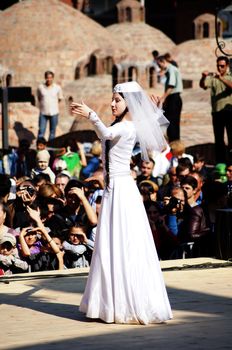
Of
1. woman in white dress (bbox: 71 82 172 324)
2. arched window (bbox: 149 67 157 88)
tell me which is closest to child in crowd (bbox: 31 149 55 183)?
woman in white dress (bbox: 71 82 172 324)

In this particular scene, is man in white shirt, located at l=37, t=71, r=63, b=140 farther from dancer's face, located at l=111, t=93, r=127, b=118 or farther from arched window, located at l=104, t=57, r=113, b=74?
arched window, located at l=104, t=57, r=113, b=74

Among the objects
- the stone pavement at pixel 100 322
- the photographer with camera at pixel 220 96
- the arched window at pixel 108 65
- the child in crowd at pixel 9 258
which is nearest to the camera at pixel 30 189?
the child in crowd at pixel 9 258

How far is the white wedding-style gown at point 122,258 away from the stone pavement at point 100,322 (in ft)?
0.40

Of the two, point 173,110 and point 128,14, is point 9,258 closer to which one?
point 173,110

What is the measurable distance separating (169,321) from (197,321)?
225 mm

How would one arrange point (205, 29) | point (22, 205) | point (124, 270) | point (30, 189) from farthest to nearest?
point (205, 29) < point (22, 205) < point (30, 189) < point (124, 270)

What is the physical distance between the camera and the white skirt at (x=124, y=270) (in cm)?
1110

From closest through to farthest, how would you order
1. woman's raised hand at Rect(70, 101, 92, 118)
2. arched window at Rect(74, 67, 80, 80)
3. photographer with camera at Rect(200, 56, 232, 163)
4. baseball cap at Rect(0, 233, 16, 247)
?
woman's raised hand at Rect(70, 101, 92, 118), baseball cap at Rect(0, 233, 16, 247), photographer with camera at Rect(200, 56, 232, 163), arched window at Rect(74, 67, 80, 80)

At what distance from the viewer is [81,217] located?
51.2 feet

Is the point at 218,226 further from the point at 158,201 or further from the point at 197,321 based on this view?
the point at 197,321

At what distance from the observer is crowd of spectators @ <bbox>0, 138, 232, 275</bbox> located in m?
14.3

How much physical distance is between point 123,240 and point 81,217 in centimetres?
441

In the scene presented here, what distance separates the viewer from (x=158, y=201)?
676 inches

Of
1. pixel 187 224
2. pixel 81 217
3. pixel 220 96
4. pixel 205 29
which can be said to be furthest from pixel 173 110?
pixel 205 29
